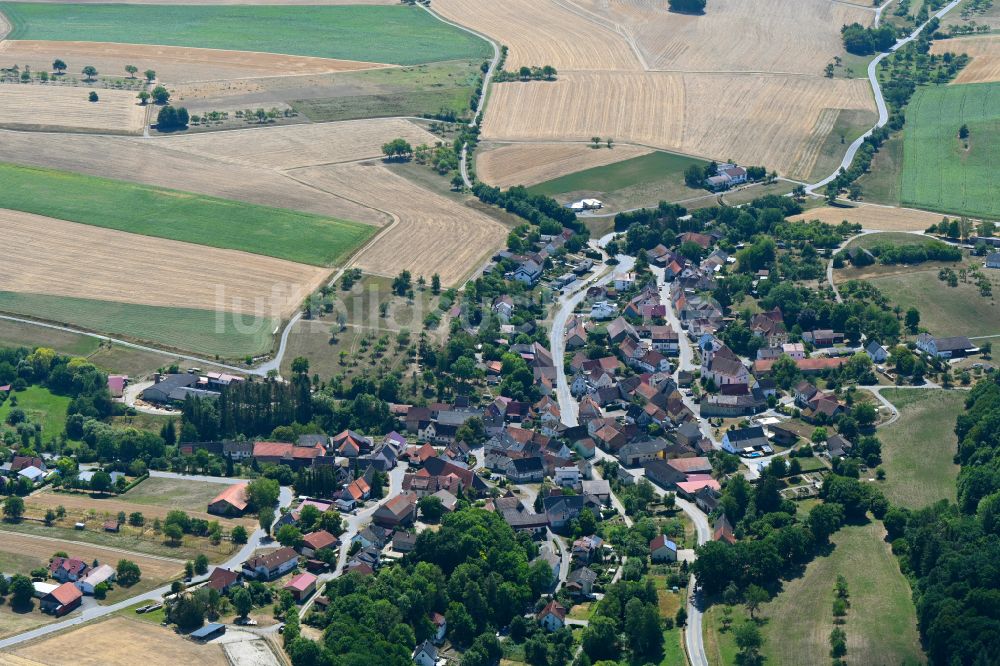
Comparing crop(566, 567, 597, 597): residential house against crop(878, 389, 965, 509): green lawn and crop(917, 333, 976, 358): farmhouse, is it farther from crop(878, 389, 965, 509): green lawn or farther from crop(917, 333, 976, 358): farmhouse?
crop(917, 333, 976, 358): farmhouse

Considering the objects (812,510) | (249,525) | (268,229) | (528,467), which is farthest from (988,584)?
(268,229)

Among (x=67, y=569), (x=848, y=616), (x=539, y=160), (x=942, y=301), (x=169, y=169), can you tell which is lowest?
(x=67, y=569)

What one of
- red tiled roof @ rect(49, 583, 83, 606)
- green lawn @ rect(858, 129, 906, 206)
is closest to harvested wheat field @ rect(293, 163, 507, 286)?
green lawn @ rect(858, 129, 906, 206)

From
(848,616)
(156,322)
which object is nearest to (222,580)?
(848,616)

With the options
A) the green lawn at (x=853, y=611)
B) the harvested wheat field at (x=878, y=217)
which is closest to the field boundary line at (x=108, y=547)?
the green lawn at (x=853, y=611)

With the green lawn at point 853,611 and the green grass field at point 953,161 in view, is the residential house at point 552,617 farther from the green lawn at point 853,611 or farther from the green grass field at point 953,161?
the green grass field at point 953,161

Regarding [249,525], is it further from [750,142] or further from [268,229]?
[750,142]

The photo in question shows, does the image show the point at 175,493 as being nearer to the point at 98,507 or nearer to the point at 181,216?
the point at 98,507
